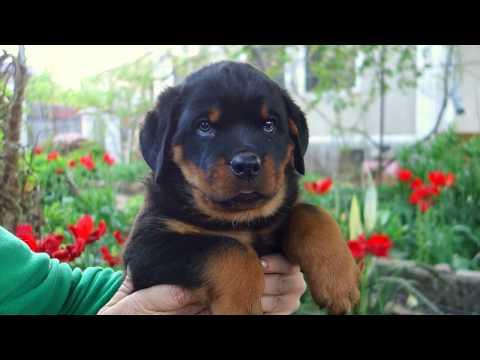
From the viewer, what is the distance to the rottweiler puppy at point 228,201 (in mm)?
1087

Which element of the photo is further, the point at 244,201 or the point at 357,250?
the point at 357,250

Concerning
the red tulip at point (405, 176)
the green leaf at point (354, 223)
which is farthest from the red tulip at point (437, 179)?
the green leaf at point (354, 223)

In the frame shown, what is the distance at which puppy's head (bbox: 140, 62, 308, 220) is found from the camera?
1072 mm

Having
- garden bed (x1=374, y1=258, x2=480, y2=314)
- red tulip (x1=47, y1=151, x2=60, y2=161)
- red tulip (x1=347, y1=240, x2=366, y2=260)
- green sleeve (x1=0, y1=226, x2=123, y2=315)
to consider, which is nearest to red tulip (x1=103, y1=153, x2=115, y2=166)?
red tulip (x1=47, y1=151, x2=60, y2=161)

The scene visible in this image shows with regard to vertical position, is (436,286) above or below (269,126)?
below

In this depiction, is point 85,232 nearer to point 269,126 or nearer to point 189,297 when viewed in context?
point 189,297

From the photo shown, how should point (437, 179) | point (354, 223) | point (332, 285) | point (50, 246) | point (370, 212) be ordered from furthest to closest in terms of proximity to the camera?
point (437, 179) < point (370, 212) < point (354, 223) < point (50, 246) < point (332, 285)

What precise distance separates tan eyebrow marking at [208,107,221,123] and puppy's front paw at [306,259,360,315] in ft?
1.21

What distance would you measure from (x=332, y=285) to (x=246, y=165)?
0.32 metres

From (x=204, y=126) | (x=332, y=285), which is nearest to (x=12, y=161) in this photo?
(x=204, y=126)

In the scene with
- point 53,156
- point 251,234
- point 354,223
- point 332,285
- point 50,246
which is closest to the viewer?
point 332,285

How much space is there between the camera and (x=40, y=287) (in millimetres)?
1292

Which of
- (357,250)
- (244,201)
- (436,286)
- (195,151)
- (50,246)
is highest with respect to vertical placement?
(195,151)

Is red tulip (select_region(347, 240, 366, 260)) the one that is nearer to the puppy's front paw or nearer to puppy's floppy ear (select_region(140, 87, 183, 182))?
the puppy's front paw
